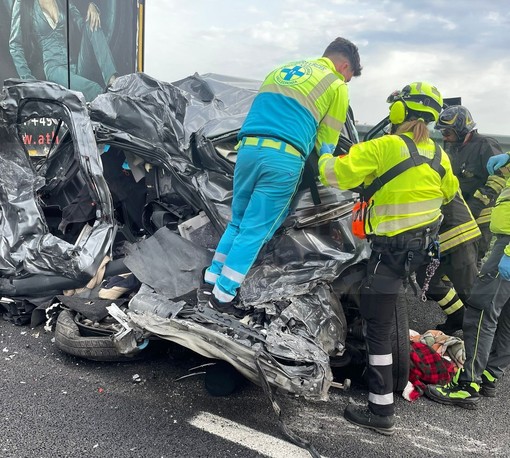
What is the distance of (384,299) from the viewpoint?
2580 millimetres

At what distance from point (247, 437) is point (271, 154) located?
1470mm

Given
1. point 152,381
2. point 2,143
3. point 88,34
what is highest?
point 88,34

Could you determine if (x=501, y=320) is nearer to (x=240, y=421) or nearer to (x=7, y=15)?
(x=240, y=421)

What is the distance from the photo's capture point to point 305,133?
2.77 metres

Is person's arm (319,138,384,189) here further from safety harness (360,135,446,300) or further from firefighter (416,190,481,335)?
firefighter (416,190,481,335)

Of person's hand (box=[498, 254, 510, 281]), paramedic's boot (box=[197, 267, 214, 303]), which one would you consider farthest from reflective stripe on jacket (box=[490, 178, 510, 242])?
paramedic's boot (box=[197, 267, 214, 303])

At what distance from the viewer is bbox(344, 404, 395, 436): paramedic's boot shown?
2504 millimetres

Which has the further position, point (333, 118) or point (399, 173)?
point (333, 118)

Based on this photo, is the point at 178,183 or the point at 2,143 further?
the point at 2,143

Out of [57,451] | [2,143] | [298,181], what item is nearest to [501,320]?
[298,181]

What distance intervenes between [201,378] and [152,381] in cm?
28

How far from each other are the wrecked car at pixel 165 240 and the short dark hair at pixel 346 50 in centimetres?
43

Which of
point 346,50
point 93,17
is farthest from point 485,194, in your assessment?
point 93,17

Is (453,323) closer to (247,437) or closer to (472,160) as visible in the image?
(472,160)
